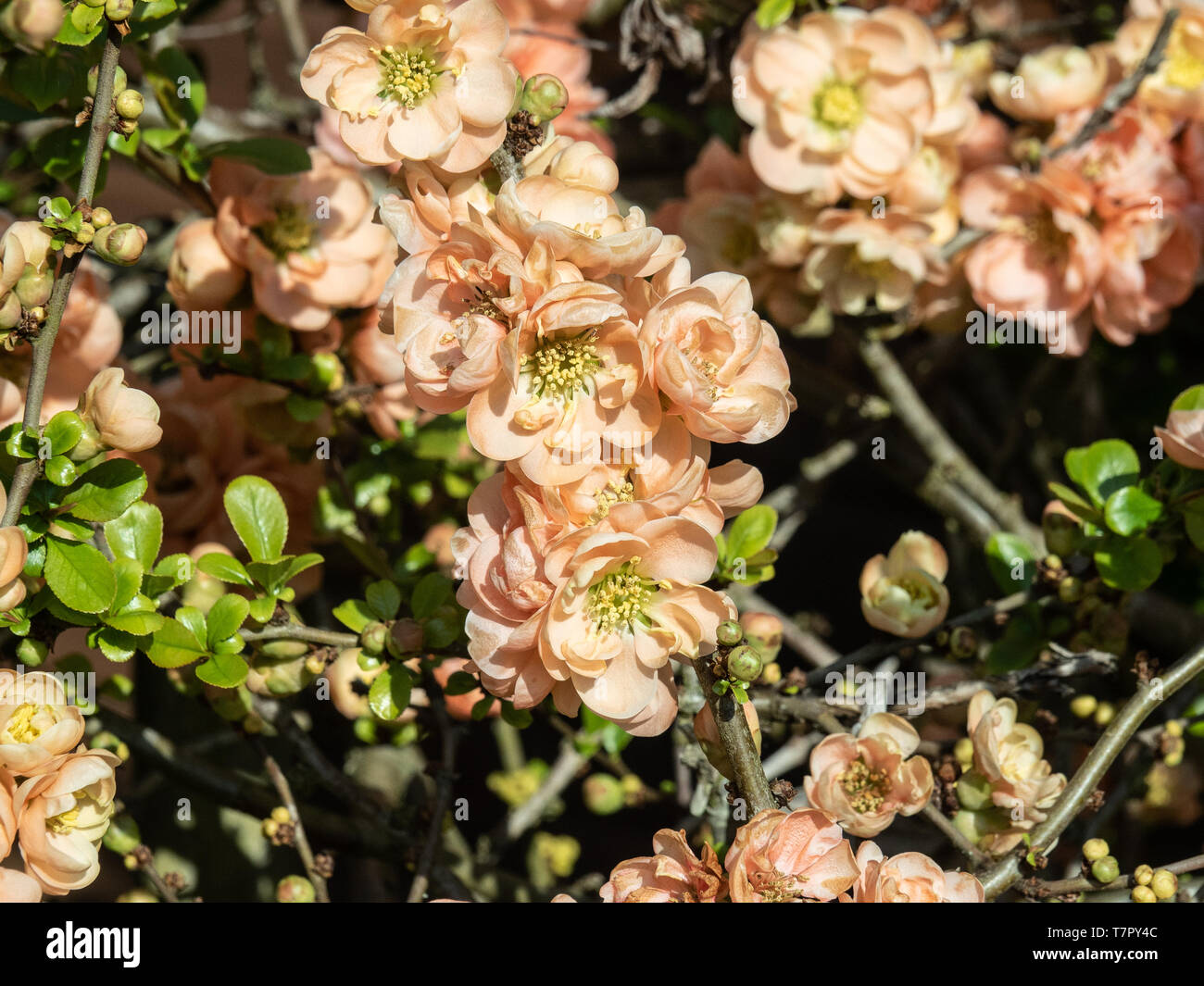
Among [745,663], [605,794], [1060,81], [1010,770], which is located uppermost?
[1060,81]

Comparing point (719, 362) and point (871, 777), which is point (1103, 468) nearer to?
point (871, 777)

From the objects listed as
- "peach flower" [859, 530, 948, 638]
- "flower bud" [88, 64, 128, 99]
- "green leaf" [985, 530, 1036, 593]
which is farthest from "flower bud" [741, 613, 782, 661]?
"flower bud" [88, 64, 128, 99]

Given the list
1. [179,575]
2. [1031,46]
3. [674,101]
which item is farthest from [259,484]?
[1031,46]

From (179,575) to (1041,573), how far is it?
733mm

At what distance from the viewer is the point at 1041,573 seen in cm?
96

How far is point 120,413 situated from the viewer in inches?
27.2

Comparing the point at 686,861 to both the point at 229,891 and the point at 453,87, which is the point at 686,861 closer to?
the point at 453,87

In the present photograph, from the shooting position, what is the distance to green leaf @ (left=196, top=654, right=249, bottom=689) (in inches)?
29.7

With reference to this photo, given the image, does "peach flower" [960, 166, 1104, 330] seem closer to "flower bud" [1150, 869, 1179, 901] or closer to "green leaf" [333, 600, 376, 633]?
"flower bud" [1150, 869, 1179, 901]

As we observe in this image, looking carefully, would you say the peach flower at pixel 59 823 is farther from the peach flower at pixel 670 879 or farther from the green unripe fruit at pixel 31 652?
the peach flower at pixel 670 879

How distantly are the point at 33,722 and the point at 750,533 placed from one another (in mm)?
539

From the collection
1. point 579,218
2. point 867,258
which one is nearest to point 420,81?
point 579,218

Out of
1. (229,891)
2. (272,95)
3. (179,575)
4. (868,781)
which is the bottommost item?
(229,891)

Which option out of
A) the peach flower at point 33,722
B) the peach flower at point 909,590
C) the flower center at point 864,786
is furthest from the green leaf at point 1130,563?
the peach flower at point 33,722
